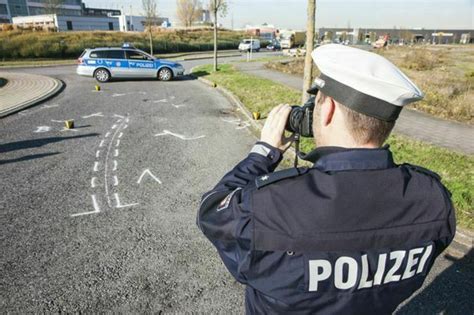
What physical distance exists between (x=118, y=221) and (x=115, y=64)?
13628mm

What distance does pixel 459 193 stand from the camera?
4.93 m

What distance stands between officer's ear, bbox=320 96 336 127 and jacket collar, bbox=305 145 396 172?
121 mm

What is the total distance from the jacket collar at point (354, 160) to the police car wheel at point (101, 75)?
55.8 feet

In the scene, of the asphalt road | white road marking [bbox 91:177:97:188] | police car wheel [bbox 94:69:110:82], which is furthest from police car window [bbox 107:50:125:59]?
white road marking [bbox 91:177:97:188]

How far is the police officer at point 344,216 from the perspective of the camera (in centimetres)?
113

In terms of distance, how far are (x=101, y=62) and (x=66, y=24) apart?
58034 mm

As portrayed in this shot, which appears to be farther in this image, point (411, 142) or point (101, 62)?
point (101, 62)

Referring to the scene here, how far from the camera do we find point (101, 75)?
1630 centimetres

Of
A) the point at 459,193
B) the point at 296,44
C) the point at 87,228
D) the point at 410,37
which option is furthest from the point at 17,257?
the point at 410,37

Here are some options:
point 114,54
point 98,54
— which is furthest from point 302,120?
point 98,54

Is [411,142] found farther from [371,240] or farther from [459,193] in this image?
[371,240]

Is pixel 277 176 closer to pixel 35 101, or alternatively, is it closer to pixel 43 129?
pixel 43 129

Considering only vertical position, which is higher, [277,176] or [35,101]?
[277,176]

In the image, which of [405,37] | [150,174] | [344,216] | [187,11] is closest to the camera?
[344,216]
